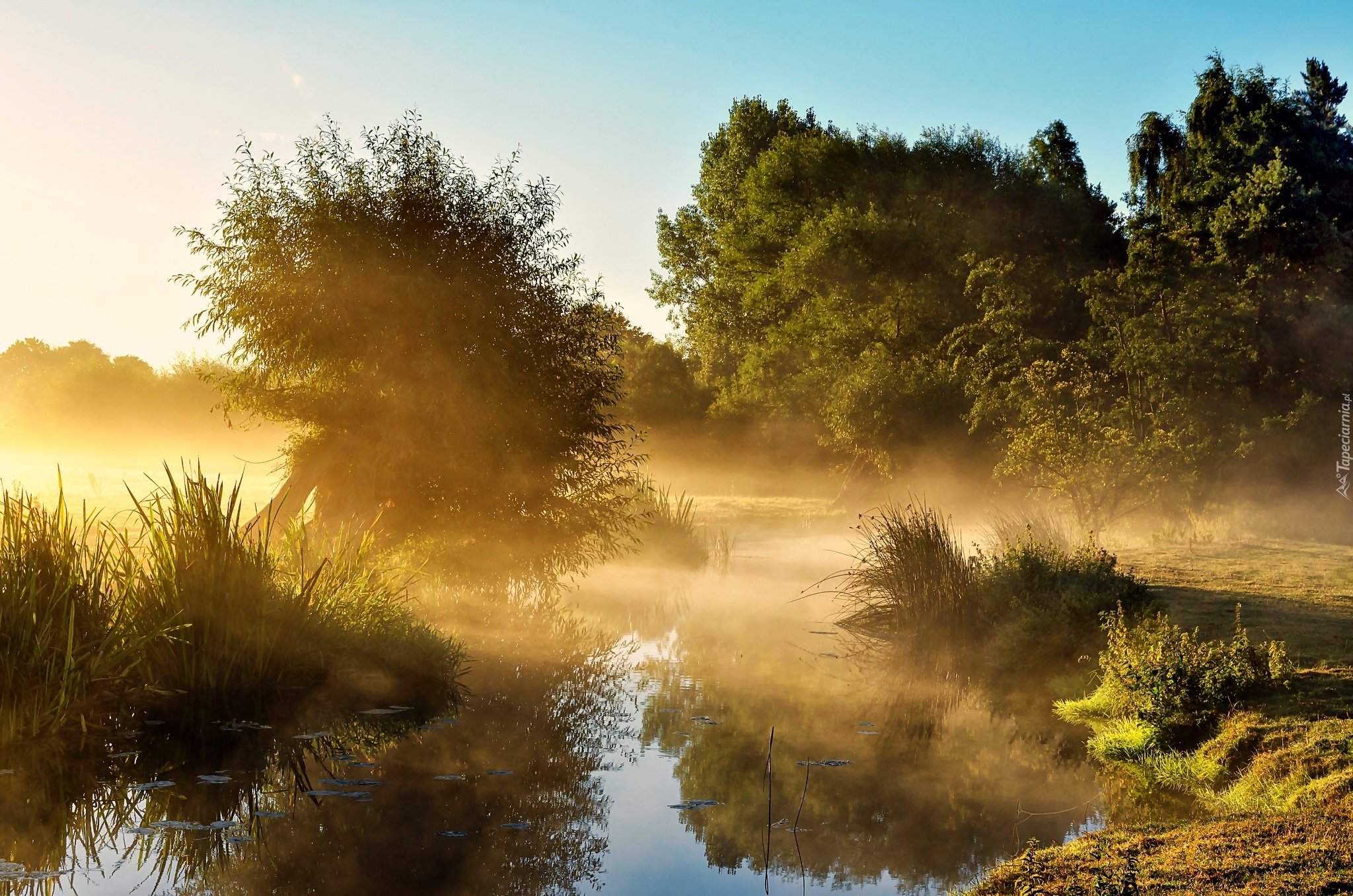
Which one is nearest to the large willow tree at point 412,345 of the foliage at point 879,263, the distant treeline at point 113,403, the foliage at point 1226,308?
the foliage at point 1226,308

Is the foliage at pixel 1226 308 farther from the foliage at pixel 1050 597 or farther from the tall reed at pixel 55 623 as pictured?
the tall reed at pixel 55 623

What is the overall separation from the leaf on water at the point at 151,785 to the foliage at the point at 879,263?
92.0 feet

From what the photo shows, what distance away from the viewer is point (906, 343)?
124ft

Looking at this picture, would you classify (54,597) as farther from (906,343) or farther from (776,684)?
(906,343)

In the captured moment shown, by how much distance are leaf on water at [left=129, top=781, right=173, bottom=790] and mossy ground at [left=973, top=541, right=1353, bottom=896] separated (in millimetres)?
5049

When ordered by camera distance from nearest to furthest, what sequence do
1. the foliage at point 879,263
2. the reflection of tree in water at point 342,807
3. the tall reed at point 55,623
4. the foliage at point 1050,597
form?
the reflection of tree in water at point 342,807 → the tall reed at point 55,623 → the foliage at point 1050,597 → the foliage at point 879,263

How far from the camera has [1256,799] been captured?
21.0 feet

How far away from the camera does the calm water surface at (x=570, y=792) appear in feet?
17.9

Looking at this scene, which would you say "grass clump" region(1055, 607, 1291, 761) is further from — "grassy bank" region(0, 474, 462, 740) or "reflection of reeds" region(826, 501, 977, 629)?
"grassy bank" region(0, 474, 462, 740)

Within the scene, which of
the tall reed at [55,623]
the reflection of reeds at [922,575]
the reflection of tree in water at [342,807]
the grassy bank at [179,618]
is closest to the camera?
the reflection of tree in water at [342,807]

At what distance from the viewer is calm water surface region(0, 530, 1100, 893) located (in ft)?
17.9

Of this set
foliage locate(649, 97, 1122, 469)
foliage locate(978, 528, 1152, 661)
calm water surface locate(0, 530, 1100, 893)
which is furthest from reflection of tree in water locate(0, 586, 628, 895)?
foliage locate(649, 97, 1122, 469)

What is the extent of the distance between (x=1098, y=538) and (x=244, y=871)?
19.3 m

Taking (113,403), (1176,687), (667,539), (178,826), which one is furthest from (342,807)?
(113,403)
